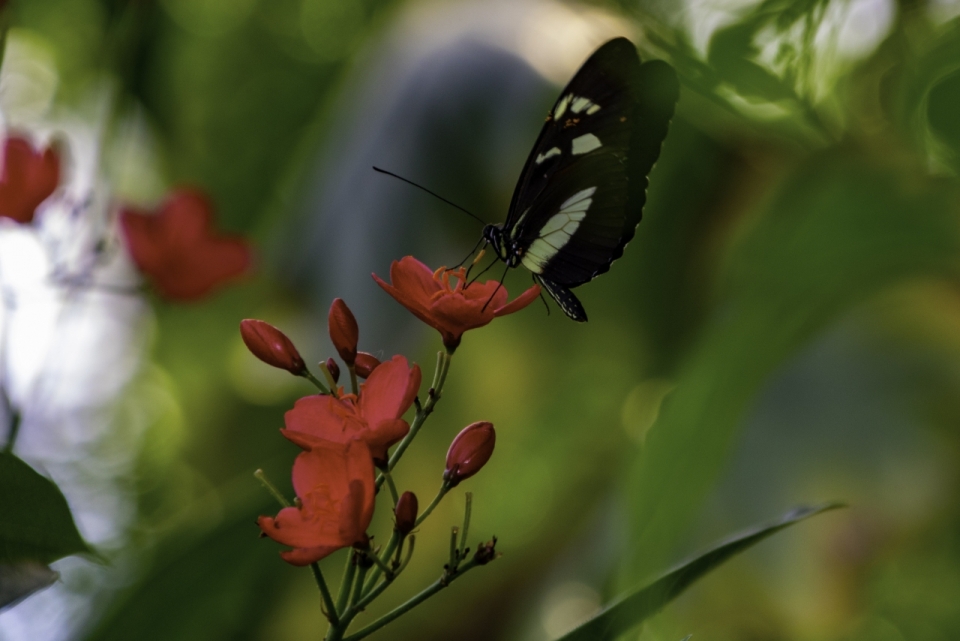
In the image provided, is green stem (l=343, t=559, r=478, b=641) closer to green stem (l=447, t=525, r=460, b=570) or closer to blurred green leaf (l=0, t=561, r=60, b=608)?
green stem (l=447, t=525, r=460, b=570)

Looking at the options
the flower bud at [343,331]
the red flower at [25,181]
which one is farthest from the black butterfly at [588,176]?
the red flower at [25,181]

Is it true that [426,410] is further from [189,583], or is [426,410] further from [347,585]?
[189,583]

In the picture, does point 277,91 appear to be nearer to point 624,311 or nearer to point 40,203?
point 624,311

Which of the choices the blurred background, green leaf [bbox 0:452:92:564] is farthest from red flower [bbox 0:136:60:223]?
green leaf [bbox 0:452:92:564]

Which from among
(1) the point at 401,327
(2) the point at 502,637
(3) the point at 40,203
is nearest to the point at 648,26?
(3) the point at 40,203

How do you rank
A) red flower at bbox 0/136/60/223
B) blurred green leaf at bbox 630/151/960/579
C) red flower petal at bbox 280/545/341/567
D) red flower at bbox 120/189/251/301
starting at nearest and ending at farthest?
red flower petal at bbox 280/545/341/567, blurred green leaf at bbox 630/151/960/579, red flower at bbox 0/136/60/223, red flower at bbox 120/189/251/301

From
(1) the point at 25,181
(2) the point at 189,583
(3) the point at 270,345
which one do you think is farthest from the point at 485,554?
(1) the point at 25,181
